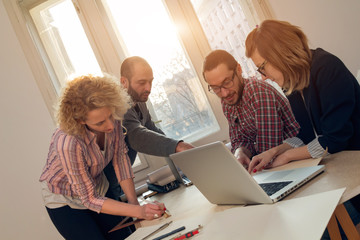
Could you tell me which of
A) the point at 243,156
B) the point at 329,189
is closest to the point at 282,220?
the point at 329,189

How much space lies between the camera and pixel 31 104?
9.74ft

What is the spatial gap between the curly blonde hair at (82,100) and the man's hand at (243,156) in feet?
2.00

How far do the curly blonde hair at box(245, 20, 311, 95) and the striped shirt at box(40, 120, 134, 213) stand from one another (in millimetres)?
850

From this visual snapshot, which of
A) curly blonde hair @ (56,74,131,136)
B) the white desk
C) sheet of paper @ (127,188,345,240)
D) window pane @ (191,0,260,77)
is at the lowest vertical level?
the white desk

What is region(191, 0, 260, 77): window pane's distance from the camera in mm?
3021

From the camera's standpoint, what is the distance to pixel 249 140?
199 centimetres

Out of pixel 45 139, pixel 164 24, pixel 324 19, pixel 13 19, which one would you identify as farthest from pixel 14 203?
pixel 324 19

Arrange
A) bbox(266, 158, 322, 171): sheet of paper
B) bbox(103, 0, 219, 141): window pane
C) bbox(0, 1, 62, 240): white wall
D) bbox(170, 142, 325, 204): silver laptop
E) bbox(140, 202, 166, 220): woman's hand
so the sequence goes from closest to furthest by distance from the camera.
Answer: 1. bbox(170, 142, 325, 204): silver laptop
2. bbox(266, 158, 322, 171): sheet of paper
3. bbox(140, 202, 166, 220): woman's hand
4. bbox(0, 1, 62, 240): white wall
5. bbox(103, 0, 219, 141): window pane

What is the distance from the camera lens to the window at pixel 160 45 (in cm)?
298

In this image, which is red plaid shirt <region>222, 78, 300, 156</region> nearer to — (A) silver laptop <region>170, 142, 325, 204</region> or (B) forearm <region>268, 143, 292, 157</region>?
(B) forearm <region>268, 143, 292, 157</region>

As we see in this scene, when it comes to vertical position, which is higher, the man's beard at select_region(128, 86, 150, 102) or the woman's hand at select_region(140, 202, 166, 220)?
the man's beard at select_region(128, 86, 150, 102)

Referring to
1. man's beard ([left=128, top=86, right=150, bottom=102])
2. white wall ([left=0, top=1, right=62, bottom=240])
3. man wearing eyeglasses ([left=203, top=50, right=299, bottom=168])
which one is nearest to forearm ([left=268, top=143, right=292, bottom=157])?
man wearing eyeglasses ([left=203, top=50, right=299, bottom=168])

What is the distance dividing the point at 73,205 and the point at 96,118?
477 mm

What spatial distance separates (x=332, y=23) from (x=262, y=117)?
1597 mm
